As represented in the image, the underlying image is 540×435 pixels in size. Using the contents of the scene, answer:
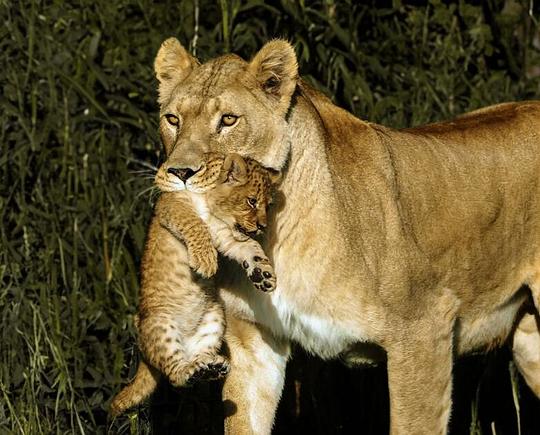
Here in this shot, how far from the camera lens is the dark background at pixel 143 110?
6371 millimetres

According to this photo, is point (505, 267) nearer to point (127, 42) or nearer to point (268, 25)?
point (268, 25)

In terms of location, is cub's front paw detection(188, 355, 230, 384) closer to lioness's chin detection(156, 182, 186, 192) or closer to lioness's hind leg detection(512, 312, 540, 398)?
lioness's chin detection(156, 182, 186, 192)

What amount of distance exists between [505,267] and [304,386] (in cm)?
141

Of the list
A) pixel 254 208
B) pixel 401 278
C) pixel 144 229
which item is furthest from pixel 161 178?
pixel 144 229

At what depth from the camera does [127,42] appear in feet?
22.5

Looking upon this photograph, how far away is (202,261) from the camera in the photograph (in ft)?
14.4

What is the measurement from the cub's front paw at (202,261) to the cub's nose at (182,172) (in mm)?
253

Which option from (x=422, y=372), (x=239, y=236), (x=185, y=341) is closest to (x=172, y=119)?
(x=239, y=236)

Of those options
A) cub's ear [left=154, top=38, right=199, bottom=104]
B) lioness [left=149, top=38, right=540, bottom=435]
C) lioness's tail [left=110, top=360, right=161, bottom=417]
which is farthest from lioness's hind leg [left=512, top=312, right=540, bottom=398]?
cub's ear [left=154, top=38, right=199, bottom=104]

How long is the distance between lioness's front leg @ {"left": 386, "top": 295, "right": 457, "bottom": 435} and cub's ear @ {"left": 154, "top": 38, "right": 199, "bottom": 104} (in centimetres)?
109

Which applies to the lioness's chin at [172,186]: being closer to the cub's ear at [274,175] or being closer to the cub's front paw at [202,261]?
the cub's front paw at [202,261]

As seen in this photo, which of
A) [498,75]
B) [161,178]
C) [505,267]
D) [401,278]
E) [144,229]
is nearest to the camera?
[161,178]

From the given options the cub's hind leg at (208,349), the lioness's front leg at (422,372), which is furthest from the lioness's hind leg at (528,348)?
the cub's hind leg at (208,349)

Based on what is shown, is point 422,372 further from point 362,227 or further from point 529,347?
point 529,347
